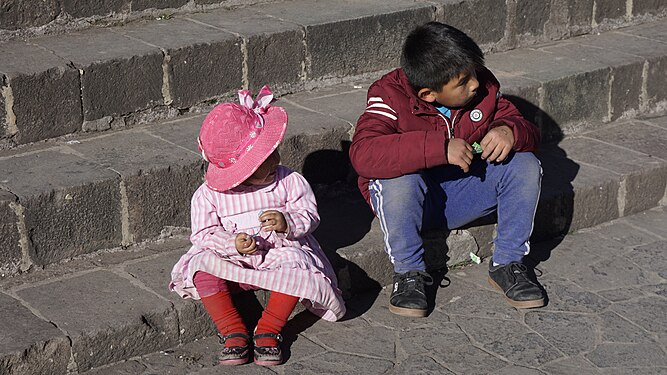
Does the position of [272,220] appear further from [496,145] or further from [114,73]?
[114,73]

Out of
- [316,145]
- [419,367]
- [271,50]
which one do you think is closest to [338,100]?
[271,50]

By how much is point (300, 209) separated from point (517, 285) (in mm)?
976

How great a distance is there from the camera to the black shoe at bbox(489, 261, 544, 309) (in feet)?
13.5

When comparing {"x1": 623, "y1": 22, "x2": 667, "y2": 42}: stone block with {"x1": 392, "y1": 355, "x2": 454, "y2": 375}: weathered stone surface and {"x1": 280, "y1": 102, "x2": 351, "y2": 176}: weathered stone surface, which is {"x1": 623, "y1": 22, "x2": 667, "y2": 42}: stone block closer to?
{"x1": 280, "y1": 102, "x2": 351, "y2": 176}: weathered stone surface

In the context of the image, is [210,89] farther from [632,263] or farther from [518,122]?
[632,263]

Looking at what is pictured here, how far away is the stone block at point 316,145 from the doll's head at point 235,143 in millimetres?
784

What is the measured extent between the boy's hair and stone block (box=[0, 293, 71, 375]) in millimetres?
1669

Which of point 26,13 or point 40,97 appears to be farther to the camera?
point 26,13

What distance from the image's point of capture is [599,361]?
3.71 meters

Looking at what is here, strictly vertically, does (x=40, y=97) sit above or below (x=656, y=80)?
above

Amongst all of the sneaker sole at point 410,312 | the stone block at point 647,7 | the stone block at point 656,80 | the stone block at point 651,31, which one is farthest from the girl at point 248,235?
the stone block at point 647,7

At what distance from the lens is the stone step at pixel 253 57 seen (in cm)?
445

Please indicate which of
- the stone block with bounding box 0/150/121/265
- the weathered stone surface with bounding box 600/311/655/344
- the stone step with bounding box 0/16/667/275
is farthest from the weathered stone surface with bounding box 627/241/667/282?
the stone block with bounding box 0/150/121/265

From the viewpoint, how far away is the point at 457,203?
432 centimetres
